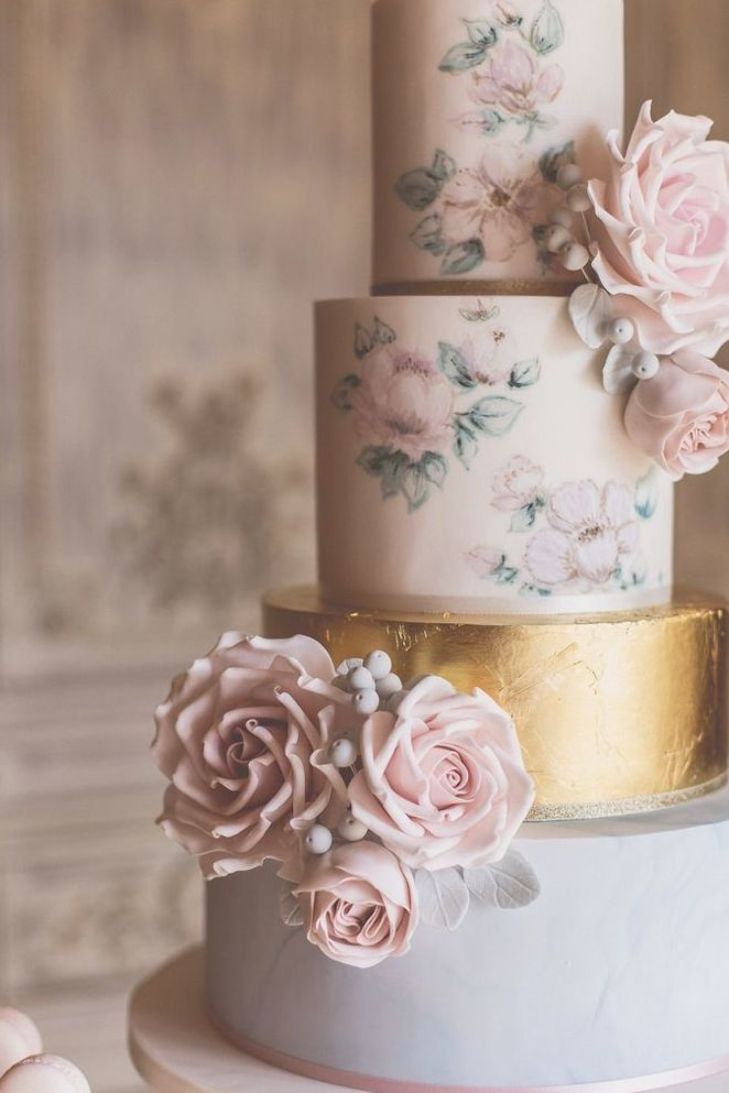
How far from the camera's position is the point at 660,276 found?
1065 millimetres

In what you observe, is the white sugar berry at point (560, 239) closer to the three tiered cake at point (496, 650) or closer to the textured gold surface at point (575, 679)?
the three tiered cake at point (496, 650)

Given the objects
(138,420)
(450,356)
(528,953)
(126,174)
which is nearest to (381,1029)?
(528,953)

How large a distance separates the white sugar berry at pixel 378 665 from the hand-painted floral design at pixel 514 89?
425 mm

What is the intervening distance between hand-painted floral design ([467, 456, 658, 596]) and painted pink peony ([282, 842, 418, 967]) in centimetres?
25

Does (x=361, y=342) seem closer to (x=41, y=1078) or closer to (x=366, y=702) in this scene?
(x=366, y=702)

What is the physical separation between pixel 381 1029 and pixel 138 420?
1519 millimetres

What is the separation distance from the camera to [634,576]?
1175 mm

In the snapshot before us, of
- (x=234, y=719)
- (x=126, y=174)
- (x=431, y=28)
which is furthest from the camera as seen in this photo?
(x=126, y=174)

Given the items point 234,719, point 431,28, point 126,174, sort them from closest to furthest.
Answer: point 234,719 < point 431,28 < point 126,174

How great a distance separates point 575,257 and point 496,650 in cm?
30

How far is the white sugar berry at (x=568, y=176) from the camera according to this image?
1.13 m

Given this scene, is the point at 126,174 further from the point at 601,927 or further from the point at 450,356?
the point at 601,927

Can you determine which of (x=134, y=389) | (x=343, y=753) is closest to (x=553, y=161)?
(x=343, y=753)

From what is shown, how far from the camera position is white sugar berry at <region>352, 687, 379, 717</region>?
1.00 m
